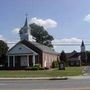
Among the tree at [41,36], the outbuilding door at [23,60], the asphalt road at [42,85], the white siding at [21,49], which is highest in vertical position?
the tree at [41,36]

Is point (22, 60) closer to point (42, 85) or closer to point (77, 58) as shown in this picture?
point (42, 85)

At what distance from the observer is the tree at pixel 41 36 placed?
116500 millimetres

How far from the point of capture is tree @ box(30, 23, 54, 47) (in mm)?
116500

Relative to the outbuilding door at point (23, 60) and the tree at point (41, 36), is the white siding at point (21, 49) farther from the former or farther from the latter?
the tree at point (41, 36)

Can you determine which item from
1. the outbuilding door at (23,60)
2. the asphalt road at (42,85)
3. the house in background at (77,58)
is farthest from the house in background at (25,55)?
the house in background at (77,58)

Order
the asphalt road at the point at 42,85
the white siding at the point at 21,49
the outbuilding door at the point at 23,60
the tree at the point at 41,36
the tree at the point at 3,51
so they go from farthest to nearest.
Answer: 1. the tree at the point at 41,36
2. the tree at the point at 3,51
3. the outbuilding door at the point at 23,60
4. the white siding at the point at 21,49
5. the asphalt road at the point at 42,85

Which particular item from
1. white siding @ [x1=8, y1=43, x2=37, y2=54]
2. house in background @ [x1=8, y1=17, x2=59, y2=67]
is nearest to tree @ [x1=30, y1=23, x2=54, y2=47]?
house in background @ [x1=8, y1=17, x2=59, y2=67]

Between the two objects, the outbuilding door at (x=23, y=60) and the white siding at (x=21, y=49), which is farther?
the outbuilding door at (x=23, y=60)

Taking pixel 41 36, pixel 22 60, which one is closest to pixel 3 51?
pixel 22 60

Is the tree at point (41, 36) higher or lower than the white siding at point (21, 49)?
higher

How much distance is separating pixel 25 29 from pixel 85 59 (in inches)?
2518

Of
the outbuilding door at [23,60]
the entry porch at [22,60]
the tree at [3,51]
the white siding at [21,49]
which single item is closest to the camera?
the white siding at [21,49]

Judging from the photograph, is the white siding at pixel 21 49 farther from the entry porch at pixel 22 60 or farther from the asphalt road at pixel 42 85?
the asphalt road at pixel 42 85

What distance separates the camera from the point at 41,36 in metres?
117
